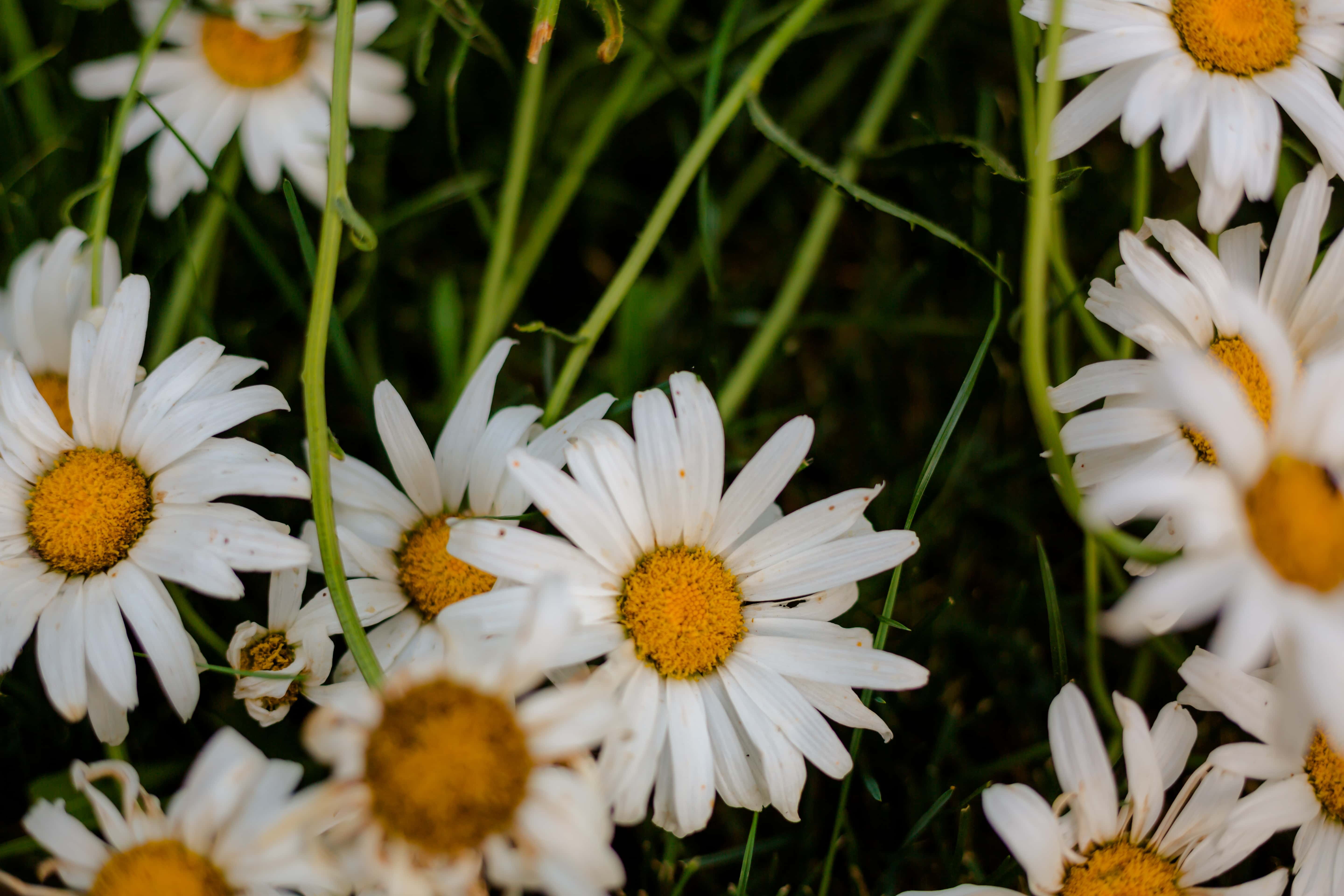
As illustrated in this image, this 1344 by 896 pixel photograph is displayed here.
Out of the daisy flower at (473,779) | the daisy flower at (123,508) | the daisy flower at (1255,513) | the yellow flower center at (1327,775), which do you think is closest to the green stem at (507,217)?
the daisy flower at (123,508)

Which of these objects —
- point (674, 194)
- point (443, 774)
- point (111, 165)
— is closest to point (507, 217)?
point (674, 194)

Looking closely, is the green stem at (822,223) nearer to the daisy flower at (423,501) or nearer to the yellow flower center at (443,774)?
the daisy flower at (423,501)

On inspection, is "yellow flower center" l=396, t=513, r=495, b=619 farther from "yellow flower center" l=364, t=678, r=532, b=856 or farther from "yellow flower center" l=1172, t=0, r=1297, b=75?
"yellow flower center" l=1172, t=0, r=1297, b=75

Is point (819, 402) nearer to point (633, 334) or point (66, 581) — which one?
point (633, 334)

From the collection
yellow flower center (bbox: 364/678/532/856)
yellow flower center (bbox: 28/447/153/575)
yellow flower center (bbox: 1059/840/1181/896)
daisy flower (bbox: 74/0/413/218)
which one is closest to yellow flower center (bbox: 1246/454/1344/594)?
yellow flower center (bbox: 1059/840/1181/896)

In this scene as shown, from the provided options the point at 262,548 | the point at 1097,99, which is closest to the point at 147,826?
the point at 262,548

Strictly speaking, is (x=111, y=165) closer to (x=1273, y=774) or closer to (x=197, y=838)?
(x=197, y=838)
